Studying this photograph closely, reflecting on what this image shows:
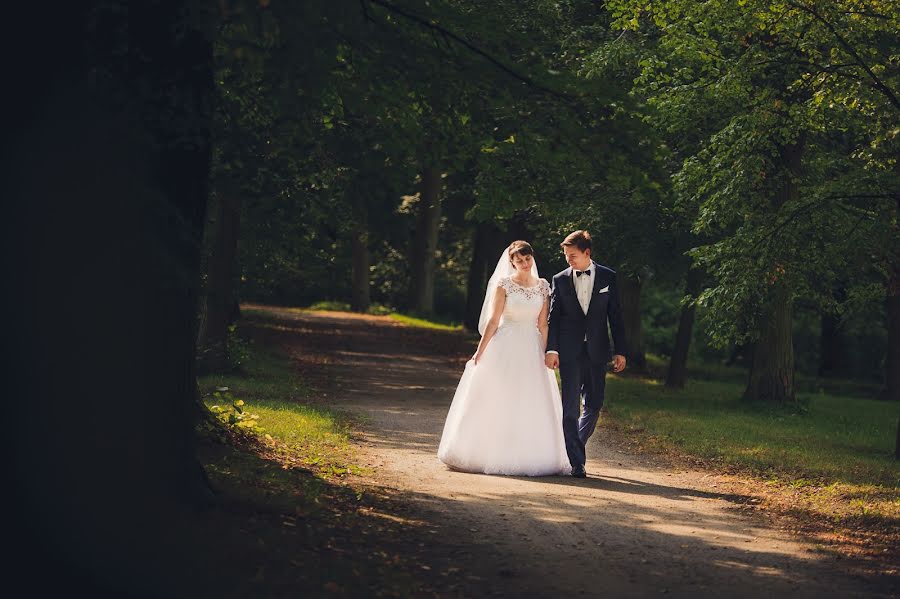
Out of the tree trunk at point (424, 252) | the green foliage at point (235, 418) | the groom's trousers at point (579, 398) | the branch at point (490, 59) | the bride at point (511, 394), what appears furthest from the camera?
the tree trunk at point (424, 252)

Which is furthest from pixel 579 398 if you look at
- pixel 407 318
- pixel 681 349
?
pixel 407 318

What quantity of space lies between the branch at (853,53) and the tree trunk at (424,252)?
2700 centimetres

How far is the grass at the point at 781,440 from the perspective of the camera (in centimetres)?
1137

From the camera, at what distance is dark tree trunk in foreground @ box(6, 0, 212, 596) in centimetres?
644

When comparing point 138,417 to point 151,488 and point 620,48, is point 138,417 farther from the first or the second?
point 620,48

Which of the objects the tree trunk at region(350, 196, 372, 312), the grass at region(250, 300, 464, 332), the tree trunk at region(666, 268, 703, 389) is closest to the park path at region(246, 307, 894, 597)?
the tree trunk at region(666, 268, 703, 389)

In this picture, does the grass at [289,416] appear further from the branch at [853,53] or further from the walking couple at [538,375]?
the branch at [853,53]

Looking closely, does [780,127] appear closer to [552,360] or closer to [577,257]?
[577,257]

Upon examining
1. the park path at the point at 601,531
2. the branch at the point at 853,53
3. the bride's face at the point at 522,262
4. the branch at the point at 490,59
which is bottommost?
the park path at the point at 601,531

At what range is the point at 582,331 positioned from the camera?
11.5m

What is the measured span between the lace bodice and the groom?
344mm

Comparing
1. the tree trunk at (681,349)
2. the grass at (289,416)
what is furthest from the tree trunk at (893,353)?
the grass at (289,416)

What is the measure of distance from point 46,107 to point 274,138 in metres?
3.72

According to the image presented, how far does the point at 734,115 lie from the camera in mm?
17438
